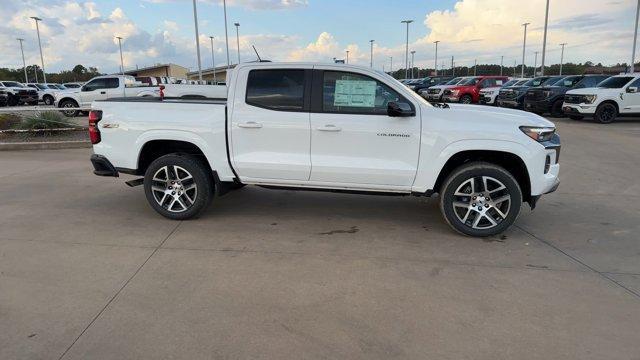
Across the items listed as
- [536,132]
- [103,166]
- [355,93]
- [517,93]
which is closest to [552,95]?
[517,93]

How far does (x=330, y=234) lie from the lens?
527cm

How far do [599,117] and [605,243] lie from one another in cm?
1422

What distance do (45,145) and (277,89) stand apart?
846 cm

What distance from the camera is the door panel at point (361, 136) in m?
5.09

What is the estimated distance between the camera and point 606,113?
56.0ft

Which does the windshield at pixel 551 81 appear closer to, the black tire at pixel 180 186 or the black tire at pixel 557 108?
the black tire at pixel 557 108

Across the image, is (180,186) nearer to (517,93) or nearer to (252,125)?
(252,125)

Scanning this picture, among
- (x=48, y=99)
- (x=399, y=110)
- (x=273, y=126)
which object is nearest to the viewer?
(x=399, y=110)

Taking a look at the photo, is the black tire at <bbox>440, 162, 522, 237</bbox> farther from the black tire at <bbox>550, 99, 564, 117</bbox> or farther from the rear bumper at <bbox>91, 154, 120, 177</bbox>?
the black tire at <bbox>550, 99, 564, 117</bbox>

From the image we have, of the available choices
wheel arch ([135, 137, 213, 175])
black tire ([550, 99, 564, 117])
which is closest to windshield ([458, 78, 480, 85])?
black tire ([550, 99, 564, 117])

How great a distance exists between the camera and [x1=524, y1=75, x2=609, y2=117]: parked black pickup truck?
19.0 metres

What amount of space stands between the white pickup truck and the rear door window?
0.01m

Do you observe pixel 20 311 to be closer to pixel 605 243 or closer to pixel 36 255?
pixel 36 255

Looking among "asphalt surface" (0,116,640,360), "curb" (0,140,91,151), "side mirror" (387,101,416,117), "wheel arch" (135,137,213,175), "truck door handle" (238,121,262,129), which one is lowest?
"asphalt surface" (0,116,640,360)
